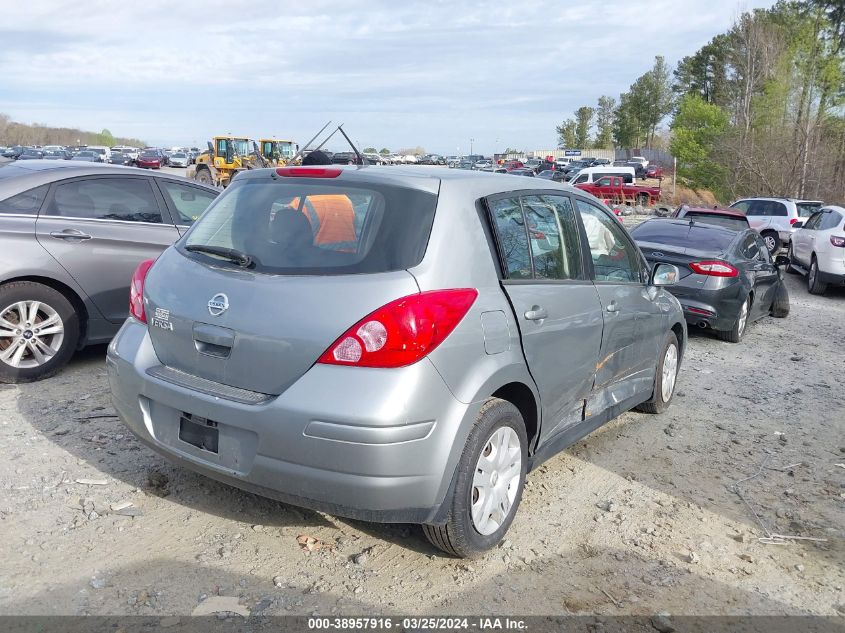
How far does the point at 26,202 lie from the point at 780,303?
9.70 metres

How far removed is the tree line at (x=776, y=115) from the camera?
33969 millimetres

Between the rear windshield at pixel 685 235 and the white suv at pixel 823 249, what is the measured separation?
451 cm

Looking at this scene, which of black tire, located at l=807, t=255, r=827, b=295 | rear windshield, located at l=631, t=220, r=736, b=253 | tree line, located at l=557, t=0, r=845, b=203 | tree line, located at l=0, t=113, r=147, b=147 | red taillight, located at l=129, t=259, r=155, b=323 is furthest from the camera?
tree line, located at l=0, t=113, r=147, b=147

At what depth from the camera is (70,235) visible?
18.9ft

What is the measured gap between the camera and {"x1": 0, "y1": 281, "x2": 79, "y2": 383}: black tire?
5410 mm

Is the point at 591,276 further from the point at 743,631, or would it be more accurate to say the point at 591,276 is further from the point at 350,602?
the point at 350,602

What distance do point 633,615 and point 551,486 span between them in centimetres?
131

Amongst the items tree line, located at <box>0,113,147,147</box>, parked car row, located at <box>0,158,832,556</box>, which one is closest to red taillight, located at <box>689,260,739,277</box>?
parked car row, located at <box>0,158,832,556</box>

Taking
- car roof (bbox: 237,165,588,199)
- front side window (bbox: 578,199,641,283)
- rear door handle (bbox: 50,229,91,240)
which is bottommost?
rear door handle (bbox: 50,229,91,240)

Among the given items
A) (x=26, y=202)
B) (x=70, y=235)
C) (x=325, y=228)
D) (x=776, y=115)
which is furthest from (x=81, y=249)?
(x=776, y=115)

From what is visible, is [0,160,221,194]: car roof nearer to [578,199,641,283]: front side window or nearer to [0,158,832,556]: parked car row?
[0,158,832,556]: parked car row

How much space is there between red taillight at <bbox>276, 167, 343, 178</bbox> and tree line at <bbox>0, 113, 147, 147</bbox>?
125 meters

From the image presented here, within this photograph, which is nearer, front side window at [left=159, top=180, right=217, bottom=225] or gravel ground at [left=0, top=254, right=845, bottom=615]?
gravel ground at [left=0, top=254, right=845, bottom=615]

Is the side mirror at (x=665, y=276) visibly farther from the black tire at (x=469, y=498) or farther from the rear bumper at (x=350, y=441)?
the rear bumper at (x=350, y=441)
